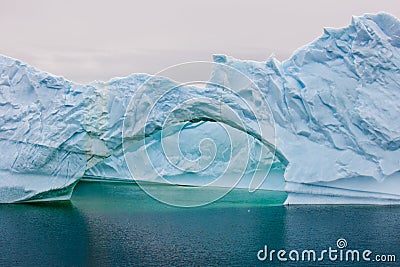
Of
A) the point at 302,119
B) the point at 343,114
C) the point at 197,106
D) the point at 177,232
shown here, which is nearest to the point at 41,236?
the point at 177,232

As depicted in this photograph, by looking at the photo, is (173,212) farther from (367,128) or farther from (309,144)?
(367,128)

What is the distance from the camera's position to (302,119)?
15.2 meters

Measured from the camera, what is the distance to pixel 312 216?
43.2 feet

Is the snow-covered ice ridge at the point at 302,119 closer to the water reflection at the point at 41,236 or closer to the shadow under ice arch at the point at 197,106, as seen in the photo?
the shadow under ice arch at the point at 197,106

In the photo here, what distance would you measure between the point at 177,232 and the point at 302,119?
18.7 feet

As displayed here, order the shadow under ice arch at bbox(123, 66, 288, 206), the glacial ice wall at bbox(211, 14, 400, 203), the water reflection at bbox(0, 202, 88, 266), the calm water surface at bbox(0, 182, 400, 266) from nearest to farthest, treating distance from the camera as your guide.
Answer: the water reflection at bbox(0, 202, 88, 266), the calm water surface at bbox(0, 182, 400, 266), the glacial ice wall at bbox(211, 14, 400, 203), the shadow under ice arch at bbox(123, 66, 288, 206)

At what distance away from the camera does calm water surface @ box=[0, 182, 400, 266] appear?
30.5 ft

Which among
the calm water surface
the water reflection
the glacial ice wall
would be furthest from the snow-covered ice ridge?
the water reflection

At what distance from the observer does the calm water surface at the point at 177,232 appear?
928 cm

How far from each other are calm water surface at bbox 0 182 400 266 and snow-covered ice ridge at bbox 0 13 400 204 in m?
0.74

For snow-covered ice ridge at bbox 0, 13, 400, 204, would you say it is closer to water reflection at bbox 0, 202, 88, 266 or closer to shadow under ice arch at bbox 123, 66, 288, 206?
shadow under ice arch at bbox 123, 66, 288, 206

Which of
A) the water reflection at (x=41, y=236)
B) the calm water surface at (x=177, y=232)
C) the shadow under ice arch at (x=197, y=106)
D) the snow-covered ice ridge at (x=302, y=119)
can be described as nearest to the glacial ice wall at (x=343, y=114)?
the snow-covered ice ridge at (x=302, y=119)

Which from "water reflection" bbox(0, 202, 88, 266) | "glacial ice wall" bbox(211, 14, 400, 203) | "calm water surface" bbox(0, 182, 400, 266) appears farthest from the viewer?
"glacial ice wall" bbox(211, 14, 400, 203)

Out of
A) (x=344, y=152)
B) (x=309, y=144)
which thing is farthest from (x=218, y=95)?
(x=344, y=152)
